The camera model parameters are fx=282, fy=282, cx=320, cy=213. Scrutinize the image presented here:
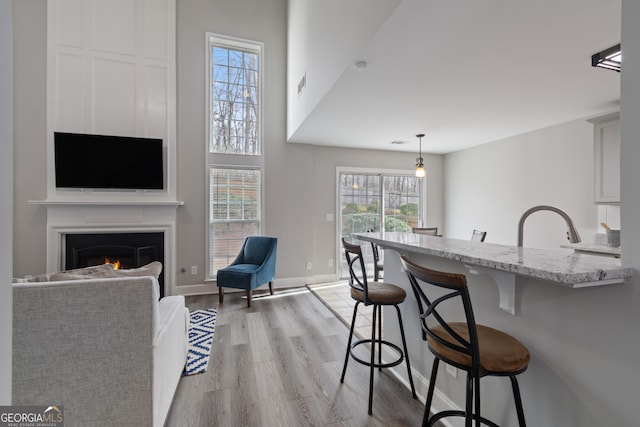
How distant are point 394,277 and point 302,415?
1203mm

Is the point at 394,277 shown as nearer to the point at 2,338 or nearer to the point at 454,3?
the point at 454,3

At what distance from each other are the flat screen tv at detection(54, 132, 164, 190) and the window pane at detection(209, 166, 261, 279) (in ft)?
2.71

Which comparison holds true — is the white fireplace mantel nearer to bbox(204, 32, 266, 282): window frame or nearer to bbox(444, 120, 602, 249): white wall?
bbox(204, 32, 266, 282): window frame

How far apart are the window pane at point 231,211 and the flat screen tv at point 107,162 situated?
0.83m

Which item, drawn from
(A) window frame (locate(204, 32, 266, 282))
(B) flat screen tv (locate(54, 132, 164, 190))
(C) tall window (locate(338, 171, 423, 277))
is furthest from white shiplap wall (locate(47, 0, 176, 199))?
(C) tall window (locate(338, 171, 423, 277))

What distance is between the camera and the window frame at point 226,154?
445 cm

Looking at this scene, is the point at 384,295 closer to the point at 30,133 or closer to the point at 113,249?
the point at 113,249

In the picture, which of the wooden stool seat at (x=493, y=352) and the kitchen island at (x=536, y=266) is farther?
the wooden stool seat at (x=493, y=352)

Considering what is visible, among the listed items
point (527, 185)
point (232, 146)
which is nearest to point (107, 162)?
point (232, 146)

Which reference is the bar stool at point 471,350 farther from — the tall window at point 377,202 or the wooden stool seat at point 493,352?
the tall window at point 377,202

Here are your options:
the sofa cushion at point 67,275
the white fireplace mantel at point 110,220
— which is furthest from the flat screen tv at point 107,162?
the sofa cushion at point 67,275

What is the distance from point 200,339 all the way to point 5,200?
8.77 ft

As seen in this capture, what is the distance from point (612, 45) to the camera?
77.2 inches

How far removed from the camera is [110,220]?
3.93 meters
